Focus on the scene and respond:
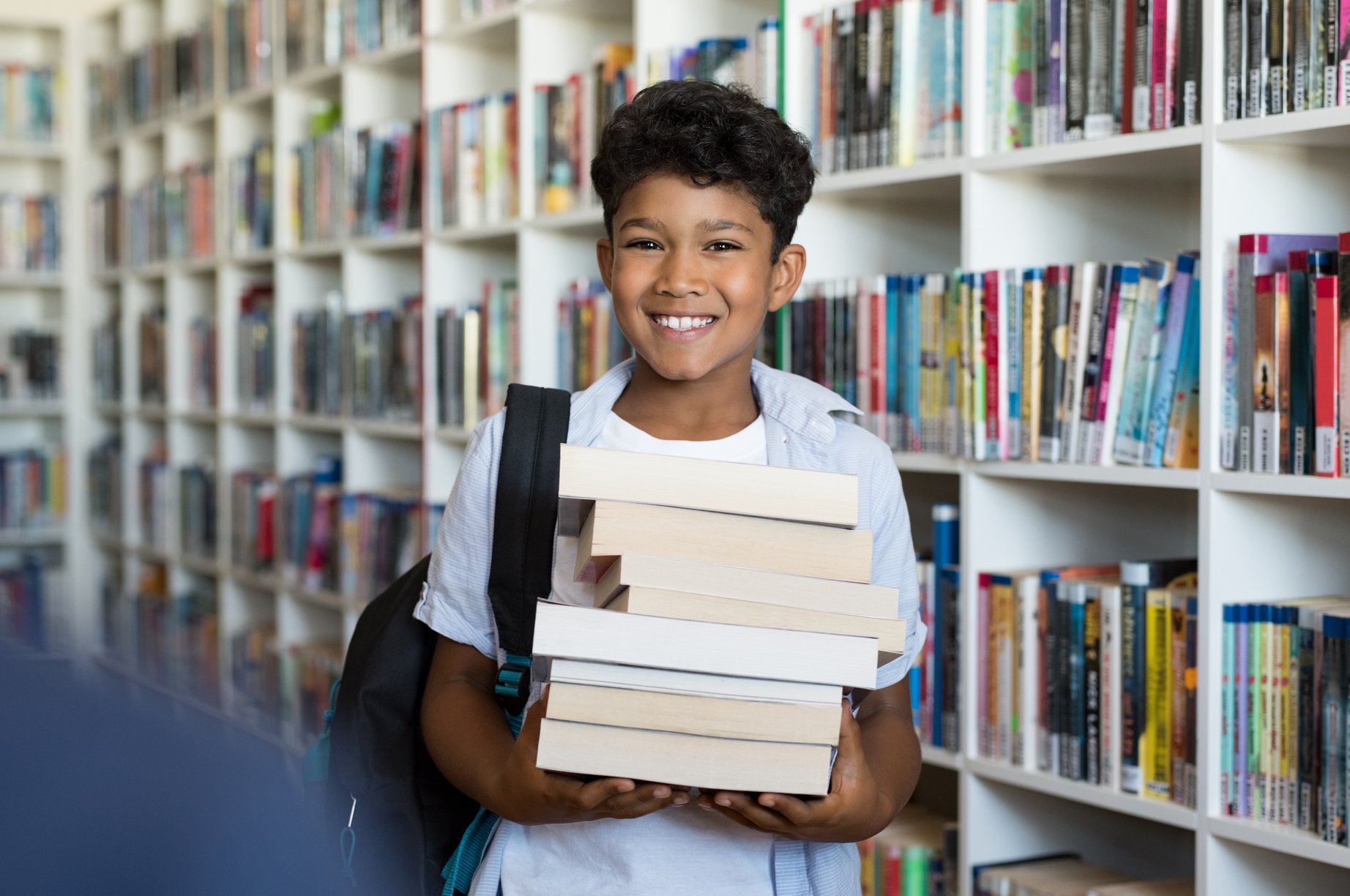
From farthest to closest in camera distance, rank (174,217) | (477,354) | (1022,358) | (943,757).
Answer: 1. (174,217)
2. (477,354)
3. (943,757)
4. (1022,358)

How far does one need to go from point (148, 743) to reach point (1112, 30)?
1652 millimetres

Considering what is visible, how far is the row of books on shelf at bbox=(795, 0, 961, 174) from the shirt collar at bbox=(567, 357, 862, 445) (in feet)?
2.40

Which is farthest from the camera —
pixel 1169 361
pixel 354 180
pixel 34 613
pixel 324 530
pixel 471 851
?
pixel 324 530

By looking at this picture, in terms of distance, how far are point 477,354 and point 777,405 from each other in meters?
1.70

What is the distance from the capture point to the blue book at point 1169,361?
1.64m

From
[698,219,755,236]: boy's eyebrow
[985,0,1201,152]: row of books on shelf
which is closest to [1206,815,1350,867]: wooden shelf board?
[985,0,1201,152]: row of books on shelf

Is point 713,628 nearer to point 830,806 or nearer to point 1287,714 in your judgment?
point 830,806

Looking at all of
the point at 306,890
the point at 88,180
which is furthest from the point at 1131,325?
the point at 88,180

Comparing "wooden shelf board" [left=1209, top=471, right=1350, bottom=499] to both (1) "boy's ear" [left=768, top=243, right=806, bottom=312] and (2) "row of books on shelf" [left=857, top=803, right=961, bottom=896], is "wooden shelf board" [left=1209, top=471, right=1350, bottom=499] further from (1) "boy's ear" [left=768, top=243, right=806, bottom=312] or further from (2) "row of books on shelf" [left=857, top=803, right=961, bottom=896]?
(2) "row of books on shelf" [left=857, top=803, right=961, bottom=896]

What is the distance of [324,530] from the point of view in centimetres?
357

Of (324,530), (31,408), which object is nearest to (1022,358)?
(324,530)

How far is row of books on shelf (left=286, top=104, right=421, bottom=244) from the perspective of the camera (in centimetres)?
322

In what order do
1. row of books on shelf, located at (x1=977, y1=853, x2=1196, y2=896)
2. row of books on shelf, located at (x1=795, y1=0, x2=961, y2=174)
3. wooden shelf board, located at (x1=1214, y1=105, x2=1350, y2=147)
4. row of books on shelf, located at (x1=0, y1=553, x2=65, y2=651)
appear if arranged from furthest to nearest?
row of books on shelf, located at (x1=795, y1=0, x2=961, y2=174) < row of books on shelf, located at (x1=977, y1=853, x2=1196, y2=896) < wooden shelf board, located at (x1=1214, y1=105, x2=1350, y2=147) < row of books on shelf, located at (x1=0, y1=553, x2=65, y2=651)

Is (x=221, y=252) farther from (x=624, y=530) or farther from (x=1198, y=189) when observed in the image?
(x=624, y=530)
